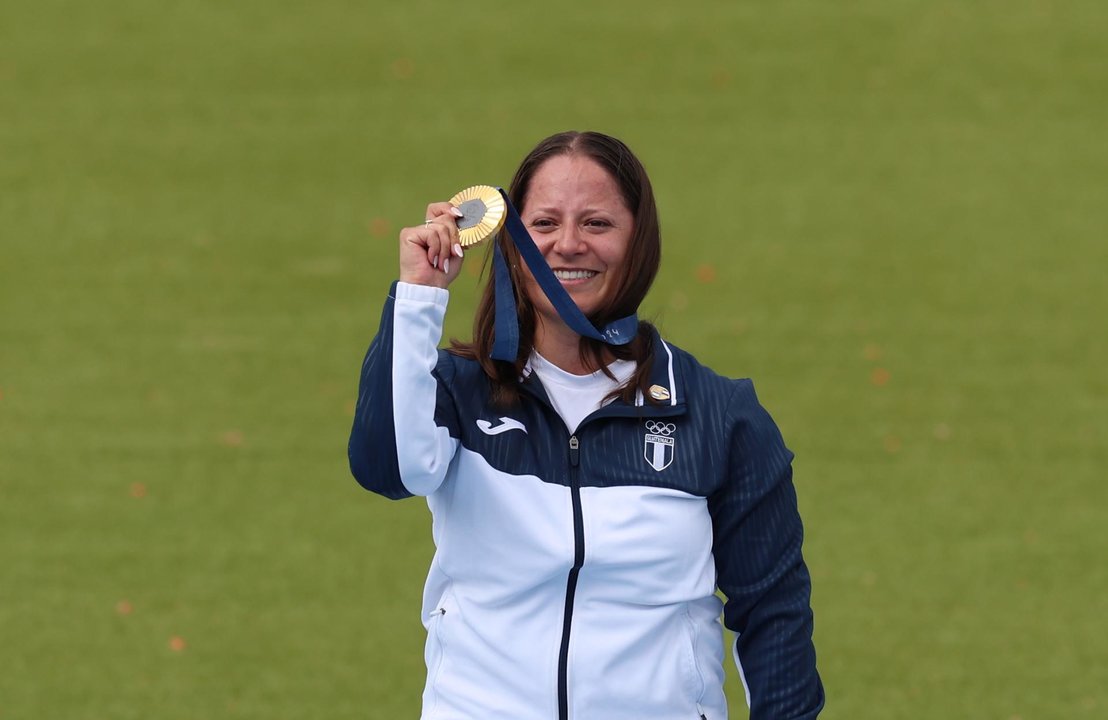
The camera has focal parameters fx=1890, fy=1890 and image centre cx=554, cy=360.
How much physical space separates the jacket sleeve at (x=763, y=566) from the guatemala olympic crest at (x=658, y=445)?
0.11m

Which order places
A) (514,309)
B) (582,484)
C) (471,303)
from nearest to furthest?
(582,484)
(514,309)
(471,303)

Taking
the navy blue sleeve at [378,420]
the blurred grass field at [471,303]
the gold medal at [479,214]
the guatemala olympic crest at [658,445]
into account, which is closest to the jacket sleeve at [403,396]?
the navy blue sleeve at [378,420]

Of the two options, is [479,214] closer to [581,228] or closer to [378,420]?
[581,228]

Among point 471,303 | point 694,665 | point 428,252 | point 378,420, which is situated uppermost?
point 428,252

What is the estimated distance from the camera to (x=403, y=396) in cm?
294

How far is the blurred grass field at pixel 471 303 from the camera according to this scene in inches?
276

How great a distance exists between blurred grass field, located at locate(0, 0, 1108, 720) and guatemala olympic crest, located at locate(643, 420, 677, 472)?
3593 mm

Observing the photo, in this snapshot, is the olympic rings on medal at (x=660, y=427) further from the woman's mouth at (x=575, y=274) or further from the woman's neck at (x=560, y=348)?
the woman's mouth at (x=575, y=274)

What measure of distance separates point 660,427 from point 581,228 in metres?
0.36

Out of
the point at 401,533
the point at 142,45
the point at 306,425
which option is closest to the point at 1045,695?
the point at 401,533

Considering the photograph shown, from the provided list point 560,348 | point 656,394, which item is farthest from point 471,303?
point 656,394

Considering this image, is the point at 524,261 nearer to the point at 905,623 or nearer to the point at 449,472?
the point at 449,472

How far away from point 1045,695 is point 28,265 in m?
6.66

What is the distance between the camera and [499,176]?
11641mm
